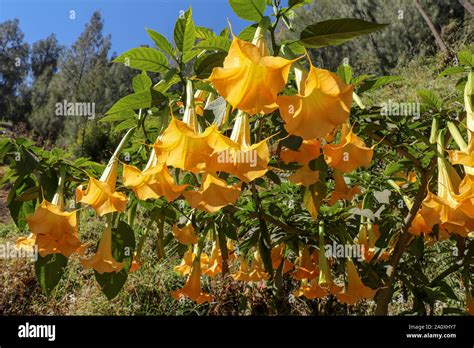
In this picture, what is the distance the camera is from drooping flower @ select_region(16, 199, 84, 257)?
0.83m

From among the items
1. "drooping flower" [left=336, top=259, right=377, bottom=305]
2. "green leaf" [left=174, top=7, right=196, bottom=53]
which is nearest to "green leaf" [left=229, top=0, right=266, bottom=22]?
"green leaf" [left=174, top=7, right=196, bottom=53]

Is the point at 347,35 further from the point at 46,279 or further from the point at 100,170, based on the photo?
the point at 46,279

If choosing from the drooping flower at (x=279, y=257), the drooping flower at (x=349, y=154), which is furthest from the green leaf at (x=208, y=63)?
the drooping flower at (x=279, y=257)

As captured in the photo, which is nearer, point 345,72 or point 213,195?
point 213,195

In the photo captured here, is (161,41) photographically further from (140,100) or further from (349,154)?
(349,154)

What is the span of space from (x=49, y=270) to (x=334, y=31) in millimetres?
920

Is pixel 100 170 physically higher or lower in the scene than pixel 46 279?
higher

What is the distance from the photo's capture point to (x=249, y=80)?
2.03 feet

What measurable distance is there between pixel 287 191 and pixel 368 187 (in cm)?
31

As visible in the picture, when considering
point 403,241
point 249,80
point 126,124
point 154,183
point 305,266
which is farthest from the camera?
point 305,266

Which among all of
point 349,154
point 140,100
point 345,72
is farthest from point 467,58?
point 140,100

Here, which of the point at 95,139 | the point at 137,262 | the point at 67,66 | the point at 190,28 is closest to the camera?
the point at 190,28

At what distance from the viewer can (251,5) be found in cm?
76

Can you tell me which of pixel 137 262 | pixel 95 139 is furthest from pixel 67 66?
pixel 137 262
